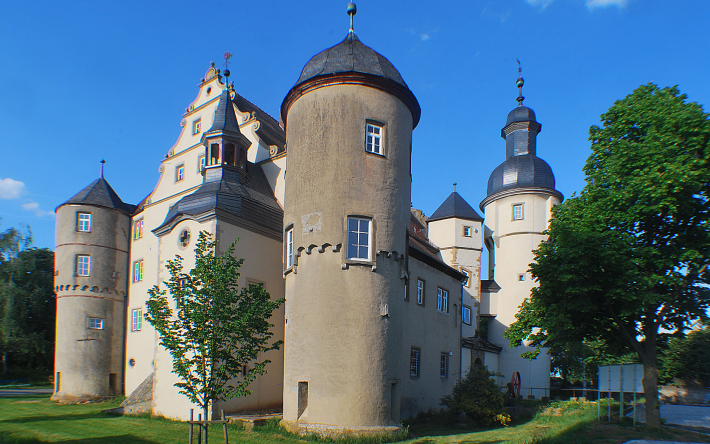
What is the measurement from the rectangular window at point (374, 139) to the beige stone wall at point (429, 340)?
6.20m

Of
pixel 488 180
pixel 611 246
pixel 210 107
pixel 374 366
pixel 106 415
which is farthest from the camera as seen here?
pixel 488 180

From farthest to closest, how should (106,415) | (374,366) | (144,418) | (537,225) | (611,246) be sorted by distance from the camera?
(537,225) < (106,415) < (144,418) < (611,246) < (374,366)

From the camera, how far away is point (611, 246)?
1612 cm

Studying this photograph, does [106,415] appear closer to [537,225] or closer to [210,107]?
[210,107]

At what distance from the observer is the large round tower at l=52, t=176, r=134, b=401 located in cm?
2764

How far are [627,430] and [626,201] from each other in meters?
7.05

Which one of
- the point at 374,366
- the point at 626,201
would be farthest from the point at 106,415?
the point at 626,201

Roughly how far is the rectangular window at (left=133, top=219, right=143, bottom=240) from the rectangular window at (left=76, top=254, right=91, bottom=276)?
8.97 feet

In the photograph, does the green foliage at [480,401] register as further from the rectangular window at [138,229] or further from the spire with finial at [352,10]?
the rectangular window at [138,229]

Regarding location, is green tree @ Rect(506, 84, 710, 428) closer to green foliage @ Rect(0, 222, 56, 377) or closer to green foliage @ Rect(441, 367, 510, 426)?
green foliage @ Rect(441, 367, 510, 426)

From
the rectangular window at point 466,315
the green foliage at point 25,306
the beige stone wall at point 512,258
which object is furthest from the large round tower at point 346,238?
the green foliage at point 25,306

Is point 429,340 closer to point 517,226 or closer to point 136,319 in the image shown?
point 136,319

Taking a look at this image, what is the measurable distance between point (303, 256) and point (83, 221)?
19.3 metres

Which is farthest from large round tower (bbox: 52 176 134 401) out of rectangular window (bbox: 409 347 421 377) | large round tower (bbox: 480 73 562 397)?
large round tower (bbox: 480 73 562 397)
